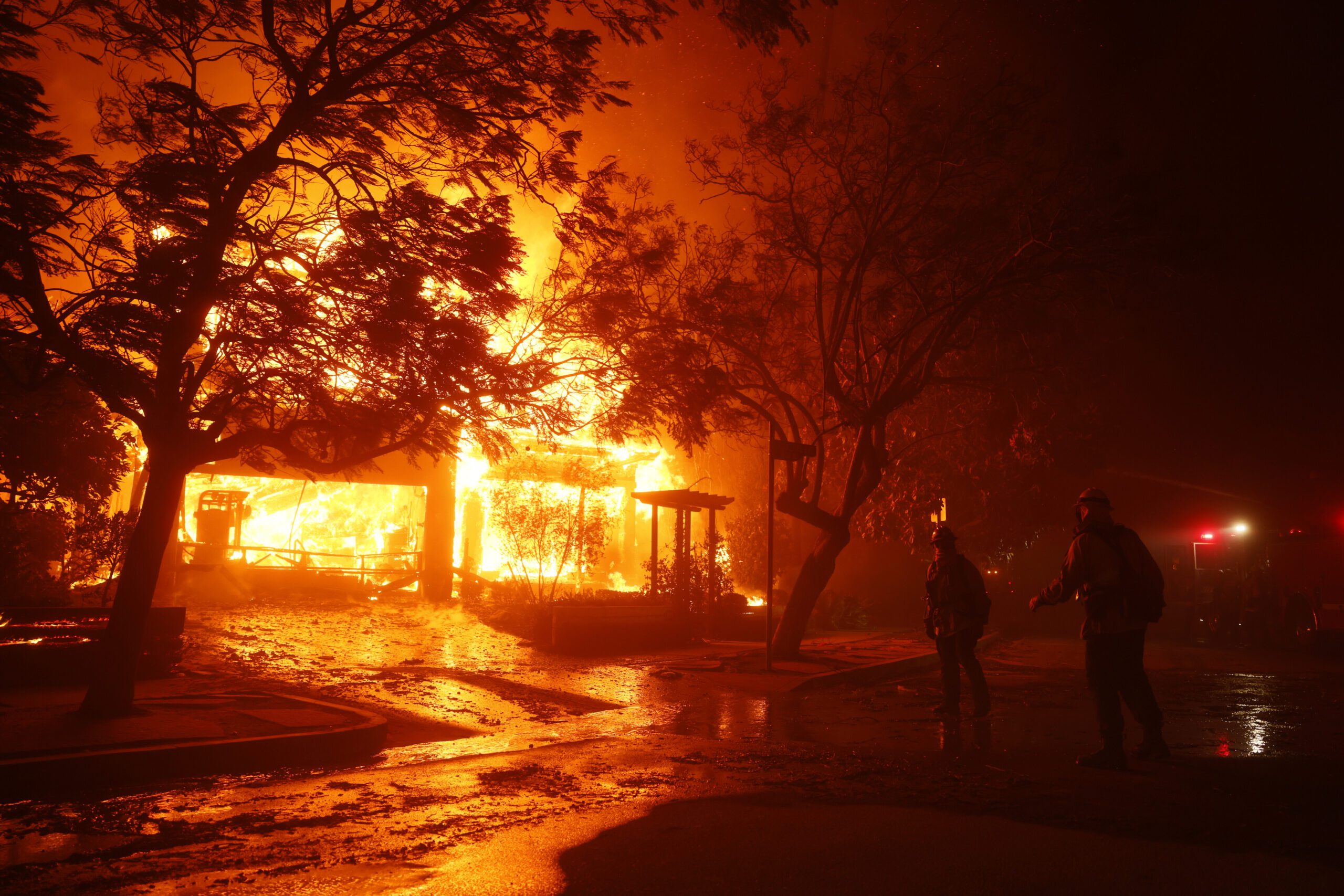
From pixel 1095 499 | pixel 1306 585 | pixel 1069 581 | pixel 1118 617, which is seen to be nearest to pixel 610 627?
pixel 1069 581

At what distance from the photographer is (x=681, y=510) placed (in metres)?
18.2

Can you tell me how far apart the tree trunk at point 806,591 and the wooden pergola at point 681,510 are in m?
3.22

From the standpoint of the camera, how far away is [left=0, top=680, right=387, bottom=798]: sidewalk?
18.7 feet

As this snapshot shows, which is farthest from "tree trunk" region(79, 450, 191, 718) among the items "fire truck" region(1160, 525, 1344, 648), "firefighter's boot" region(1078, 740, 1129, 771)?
"fire truck" region(1160, 525, 1344, 648)

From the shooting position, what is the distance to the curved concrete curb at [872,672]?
11.6 m

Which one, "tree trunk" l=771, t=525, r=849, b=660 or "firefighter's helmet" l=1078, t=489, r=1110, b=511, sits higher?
"firefighter's helmet" l=1078, t=489, r=1110, b=511

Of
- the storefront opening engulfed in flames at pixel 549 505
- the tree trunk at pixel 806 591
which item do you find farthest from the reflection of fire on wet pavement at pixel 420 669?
the storefront opening engulfed in flames at pixel 549 505

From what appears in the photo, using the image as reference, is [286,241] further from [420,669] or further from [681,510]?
[681,510]

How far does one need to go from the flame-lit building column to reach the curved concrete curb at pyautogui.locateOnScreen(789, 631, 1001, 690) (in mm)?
13909

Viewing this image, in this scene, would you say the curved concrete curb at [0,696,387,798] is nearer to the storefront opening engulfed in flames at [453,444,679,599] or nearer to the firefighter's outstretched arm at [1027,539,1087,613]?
the firefighter's outstretched arm at [1027,539,1087,613]

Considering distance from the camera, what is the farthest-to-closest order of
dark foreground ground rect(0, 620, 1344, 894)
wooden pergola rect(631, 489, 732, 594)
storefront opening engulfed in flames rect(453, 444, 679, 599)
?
storefront opening engulfed in flames rect(453, 444, 679, 599) < wooden pergola rect(631, 489, 732, 594) < dark foreground ground rect(0, 620, 1344, 894)

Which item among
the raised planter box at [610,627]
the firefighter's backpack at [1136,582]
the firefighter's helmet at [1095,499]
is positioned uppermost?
the firefighter's helmet at [1095,499]

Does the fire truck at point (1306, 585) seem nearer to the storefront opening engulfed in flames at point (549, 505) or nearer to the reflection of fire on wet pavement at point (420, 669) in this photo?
the reflection of fire on wet pavement at point (420, 669)

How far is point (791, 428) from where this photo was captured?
14711 millimetres
